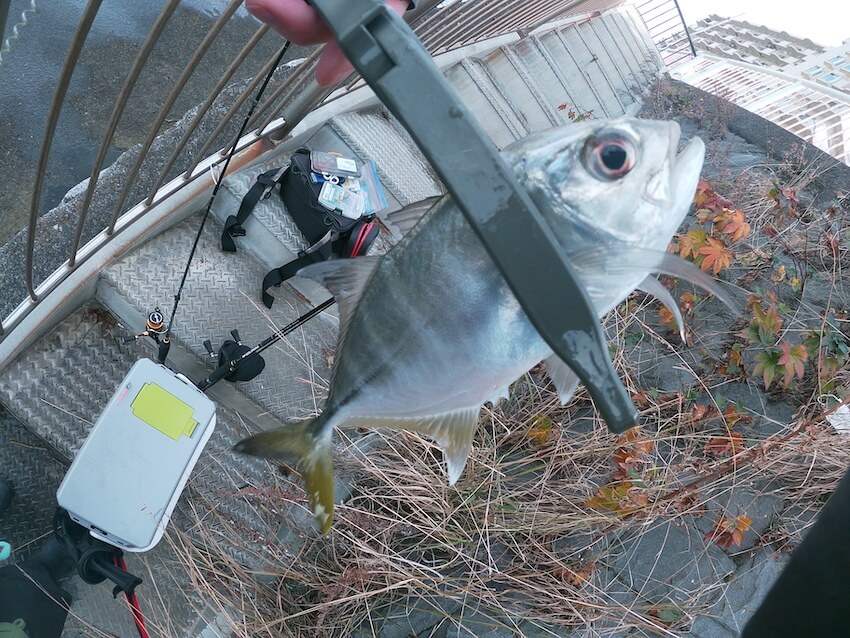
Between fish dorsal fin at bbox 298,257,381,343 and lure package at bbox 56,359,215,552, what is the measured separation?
4.66 feet

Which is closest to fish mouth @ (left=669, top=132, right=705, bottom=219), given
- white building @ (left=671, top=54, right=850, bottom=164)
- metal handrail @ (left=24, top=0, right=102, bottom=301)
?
metal handrail @ (left=24, top=0, right=102, bottom=301)

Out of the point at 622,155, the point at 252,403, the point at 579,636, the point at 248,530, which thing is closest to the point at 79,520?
the point at 248,530

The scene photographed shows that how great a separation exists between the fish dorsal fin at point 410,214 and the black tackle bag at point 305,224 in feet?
5.46

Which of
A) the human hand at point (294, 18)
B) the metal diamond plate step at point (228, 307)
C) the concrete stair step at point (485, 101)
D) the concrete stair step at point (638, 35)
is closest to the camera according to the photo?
the human hand at point (294, 18)

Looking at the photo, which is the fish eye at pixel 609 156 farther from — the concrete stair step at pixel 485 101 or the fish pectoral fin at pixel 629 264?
the concrete stair step at pixel 485 101

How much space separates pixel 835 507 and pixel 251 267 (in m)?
2.70

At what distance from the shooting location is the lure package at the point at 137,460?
6.56 feet

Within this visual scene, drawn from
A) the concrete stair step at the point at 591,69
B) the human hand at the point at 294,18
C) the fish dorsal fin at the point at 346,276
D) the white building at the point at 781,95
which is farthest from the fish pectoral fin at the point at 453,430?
the white building at the point at 781,95

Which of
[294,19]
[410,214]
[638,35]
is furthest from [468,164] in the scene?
[638,35]

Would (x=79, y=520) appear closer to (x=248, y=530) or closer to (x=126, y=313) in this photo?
(x=248, y=530)

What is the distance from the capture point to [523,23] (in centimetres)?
570

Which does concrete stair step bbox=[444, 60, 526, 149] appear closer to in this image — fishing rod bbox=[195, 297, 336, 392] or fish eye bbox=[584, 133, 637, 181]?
fishing rod bbox=[195, 297, 336, 392]

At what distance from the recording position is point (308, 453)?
1206 millimetres

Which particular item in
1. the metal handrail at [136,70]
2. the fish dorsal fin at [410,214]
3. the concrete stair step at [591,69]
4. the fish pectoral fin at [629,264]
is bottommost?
the concrete stair step at [591,69]
